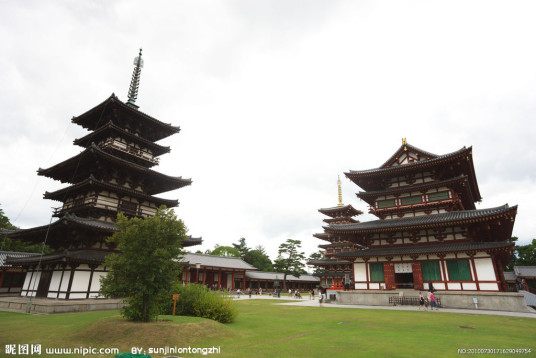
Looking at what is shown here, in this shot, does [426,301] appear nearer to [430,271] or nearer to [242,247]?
[430,271]

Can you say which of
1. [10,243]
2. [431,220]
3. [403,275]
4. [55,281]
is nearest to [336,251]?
[403,275]

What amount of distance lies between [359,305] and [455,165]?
54.3 feet

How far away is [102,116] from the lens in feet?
92.3

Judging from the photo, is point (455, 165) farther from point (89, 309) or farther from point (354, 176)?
point (89, 309)

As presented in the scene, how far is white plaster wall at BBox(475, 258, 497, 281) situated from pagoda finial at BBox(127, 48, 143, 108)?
37.2 meters

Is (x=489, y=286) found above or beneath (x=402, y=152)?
beneath

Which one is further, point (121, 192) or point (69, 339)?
point (121, 192)

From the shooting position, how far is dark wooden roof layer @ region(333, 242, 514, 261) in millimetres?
21562

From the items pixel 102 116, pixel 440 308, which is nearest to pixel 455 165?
pixel 440 308

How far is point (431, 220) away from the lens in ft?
81.1

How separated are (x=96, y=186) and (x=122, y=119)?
8303 millimetres

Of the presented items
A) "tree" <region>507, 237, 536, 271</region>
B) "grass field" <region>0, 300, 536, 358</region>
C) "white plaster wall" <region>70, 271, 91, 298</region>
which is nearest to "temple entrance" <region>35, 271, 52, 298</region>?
"white plaster wall" <region>70, 271, 91, 298</region>

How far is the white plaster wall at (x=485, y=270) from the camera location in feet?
73.4

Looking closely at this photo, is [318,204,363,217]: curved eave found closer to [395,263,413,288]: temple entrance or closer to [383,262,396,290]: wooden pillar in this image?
[395,263,413,288]: temple entrance
